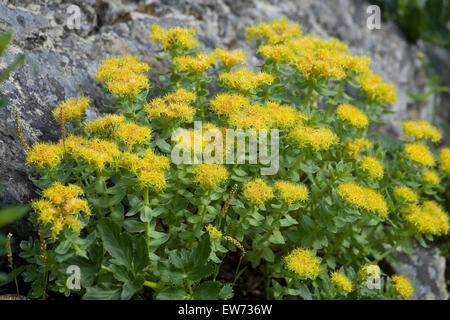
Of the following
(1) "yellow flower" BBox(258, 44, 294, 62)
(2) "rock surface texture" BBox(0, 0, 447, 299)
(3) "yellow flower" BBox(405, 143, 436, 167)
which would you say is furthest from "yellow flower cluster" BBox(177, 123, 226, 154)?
(3) "yellow flower" BBox(405, 143, 436, 167)

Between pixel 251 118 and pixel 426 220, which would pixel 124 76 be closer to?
pixel 251 118

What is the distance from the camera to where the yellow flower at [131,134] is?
6.69 ft

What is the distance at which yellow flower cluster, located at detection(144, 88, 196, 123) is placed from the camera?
7.07ft

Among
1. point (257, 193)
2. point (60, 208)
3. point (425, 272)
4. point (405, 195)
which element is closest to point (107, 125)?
point (60, 208)

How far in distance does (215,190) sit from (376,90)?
55.5 inches

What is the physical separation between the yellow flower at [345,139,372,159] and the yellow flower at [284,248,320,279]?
0.73 m

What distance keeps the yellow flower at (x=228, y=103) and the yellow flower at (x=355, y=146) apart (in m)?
0.77

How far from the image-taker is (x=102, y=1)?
3.19 metres

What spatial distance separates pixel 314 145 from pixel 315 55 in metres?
0.70

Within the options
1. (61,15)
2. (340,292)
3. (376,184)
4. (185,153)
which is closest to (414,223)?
(376,184)

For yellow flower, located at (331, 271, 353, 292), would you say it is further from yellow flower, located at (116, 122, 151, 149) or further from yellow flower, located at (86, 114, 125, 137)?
yellow flower, located at (86, 114, 125, 137)

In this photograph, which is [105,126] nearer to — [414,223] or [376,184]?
[376,184]

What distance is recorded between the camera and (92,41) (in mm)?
2971

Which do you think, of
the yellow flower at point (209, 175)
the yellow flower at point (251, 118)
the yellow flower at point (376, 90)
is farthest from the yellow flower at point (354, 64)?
the yellow flower at point (209, 175)
